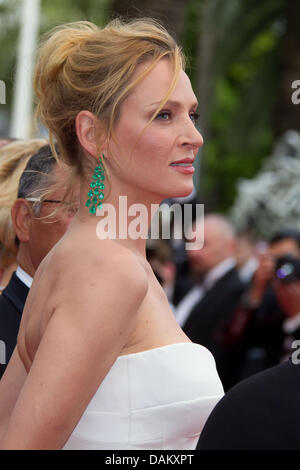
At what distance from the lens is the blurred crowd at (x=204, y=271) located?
114 inches

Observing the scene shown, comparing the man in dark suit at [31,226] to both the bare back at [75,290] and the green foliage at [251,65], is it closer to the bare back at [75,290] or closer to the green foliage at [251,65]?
the bare back at [75,290]

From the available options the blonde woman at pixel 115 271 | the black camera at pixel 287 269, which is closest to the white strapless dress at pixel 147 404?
the blonde woman at pixel 115 271

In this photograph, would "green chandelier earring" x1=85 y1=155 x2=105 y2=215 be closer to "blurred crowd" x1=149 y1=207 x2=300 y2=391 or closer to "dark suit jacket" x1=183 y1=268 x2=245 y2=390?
"blurred crowd" x1=149 y1=207 x2=300 y2=391

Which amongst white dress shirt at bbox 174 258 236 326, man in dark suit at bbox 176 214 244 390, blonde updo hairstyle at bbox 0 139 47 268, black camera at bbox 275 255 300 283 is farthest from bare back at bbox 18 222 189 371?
white dress shirt at bbox 174 258 236 326

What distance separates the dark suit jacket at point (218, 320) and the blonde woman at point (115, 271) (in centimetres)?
454

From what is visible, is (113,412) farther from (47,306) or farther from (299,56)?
(299,56)

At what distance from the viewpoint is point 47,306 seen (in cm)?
191

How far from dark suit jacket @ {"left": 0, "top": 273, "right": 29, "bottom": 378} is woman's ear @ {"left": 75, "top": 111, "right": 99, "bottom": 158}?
2.79 feet

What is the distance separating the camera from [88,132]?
2.13 meters

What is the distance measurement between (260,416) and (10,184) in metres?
1.93

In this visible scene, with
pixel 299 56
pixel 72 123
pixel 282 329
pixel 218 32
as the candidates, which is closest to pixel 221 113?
pixel 218 32

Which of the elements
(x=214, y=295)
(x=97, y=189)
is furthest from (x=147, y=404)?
(x=214, y=295)

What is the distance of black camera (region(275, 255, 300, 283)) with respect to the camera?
5.88 m
